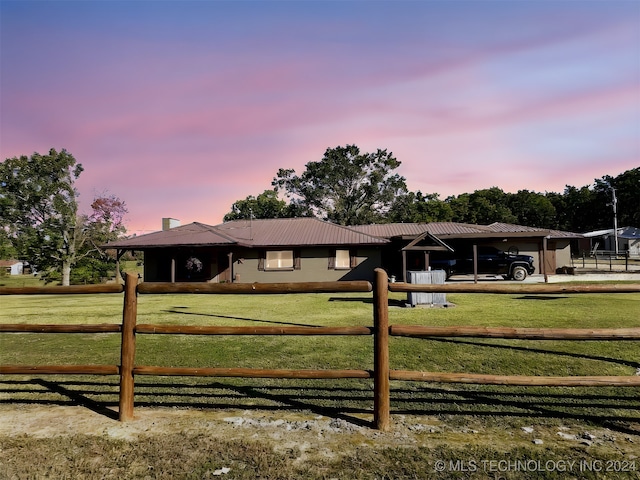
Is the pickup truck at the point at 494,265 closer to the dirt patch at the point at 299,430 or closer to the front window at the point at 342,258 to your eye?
the front window at the point at 342,258

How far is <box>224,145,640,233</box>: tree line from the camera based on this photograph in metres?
45.8

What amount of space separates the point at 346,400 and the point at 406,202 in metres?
43.6

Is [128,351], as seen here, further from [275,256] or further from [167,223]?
[167,223]

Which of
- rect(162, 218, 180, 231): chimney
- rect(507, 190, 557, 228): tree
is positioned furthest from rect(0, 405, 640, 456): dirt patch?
rect(507, 190, 557, 228): tree

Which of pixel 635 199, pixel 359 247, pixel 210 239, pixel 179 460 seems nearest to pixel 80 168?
pixel 210 239

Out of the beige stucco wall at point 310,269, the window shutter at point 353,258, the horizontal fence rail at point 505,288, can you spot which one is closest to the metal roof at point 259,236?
the window shutter at point 353,258

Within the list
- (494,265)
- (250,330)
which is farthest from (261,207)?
(250,330)

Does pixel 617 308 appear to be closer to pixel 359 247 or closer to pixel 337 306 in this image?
pixel 337 306

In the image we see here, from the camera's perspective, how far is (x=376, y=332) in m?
3.55

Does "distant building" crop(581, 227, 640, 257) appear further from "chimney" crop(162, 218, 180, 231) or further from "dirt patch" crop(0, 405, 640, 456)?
"dirt patch" crop(0, 405, 640, 456)

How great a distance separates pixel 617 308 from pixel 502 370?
321 inches

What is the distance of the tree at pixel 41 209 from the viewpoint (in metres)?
29.0

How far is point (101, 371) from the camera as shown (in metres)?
3.81

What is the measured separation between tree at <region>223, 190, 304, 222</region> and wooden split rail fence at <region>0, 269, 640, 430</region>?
189 ft
